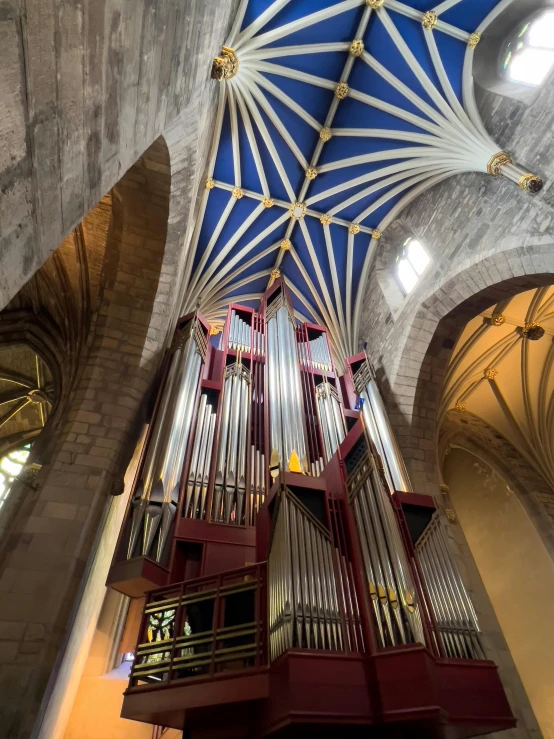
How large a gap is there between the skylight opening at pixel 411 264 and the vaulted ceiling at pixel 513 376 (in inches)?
65.9

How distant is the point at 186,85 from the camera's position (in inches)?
177

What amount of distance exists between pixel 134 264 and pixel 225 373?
2.62 metres

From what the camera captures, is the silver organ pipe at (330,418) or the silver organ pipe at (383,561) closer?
the silver organ pipe at (383,561)

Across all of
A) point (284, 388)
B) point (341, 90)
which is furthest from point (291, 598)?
point (341, 90)

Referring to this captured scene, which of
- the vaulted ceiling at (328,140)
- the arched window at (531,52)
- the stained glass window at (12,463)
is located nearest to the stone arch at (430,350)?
the vaulted ceiling at (328,140)

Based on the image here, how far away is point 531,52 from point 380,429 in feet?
22.6

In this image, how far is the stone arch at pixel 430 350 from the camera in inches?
293

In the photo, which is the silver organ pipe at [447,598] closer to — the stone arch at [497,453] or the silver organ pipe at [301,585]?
the silver organ pipe at [301,585]

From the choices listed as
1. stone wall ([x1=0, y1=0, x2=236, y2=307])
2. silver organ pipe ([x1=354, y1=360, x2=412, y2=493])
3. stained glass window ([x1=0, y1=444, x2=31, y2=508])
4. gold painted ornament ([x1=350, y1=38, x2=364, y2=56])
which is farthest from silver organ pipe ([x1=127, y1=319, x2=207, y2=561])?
stained glass window ([x1=0, y1=444, x2=31, y2=508])

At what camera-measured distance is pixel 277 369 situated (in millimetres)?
9594

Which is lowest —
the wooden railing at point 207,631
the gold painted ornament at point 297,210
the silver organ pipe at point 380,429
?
the wooden railing at point 207,631

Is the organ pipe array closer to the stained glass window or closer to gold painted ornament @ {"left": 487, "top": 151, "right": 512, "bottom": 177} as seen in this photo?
gold painted ornament @ {"left": 487, "top": 151, "right": 512, "bottom": 177}

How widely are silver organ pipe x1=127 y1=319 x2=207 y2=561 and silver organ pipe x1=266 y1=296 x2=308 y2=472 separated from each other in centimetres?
147

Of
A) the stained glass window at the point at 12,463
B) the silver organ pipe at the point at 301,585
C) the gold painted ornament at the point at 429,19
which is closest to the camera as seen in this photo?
the silver organ pipe at the point at 301,585
